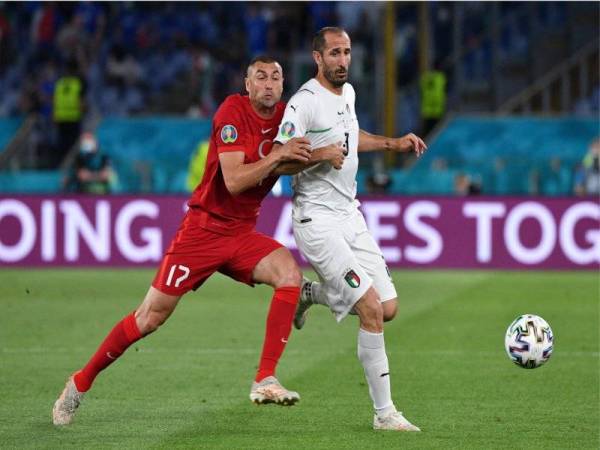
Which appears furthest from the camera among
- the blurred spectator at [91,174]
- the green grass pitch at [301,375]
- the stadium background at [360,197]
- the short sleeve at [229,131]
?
the blurred spectator at [91,174]

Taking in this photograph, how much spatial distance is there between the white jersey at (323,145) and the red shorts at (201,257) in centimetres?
34

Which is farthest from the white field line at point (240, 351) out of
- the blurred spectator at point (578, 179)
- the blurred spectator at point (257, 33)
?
the blurred spectator at point (257, 33)

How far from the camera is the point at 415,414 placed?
813 cm

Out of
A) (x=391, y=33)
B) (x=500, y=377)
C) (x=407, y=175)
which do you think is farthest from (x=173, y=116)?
(x=500, y=377)

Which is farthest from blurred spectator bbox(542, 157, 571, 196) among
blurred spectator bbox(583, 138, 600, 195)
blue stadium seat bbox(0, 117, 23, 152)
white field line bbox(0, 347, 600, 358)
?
blue stadium seat bbox(0, 117, 23, 152)

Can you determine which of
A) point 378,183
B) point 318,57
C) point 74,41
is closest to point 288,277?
point 318,57

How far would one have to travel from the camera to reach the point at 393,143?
8211 mm

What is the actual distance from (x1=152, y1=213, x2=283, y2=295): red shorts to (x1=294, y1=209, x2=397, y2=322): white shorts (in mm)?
237

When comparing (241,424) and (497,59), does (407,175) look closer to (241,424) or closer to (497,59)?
(497,59)

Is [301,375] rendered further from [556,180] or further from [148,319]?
[556,180]

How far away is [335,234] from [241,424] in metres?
1.21

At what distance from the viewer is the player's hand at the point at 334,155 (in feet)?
24.1

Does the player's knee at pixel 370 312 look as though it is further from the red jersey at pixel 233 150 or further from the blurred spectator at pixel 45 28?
the blurred spectator at pixel 45 28

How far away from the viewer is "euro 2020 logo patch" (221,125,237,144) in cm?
760
